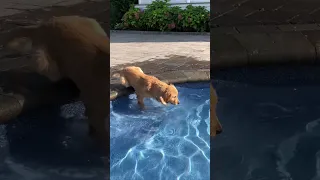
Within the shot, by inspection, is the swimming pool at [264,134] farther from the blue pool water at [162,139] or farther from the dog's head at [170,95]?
the dog's head at [170,95]

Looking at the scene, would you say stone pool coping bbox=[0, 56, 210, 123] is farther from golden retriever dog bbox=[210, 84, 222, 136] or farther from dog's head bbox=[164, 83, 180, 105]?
dog's head bbox=[164, 83, 180, 105]

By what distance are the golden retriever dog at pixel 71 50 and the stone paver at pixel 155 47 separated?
575cm

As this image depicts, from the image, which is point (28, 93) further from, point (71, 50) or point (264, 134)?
point (264, 134)

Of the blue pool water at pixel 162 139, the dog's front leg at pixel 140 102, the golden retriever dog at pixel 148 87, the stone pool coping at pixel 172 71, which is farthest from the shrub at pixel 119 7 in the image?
the dog's front leg at pixel 140 102

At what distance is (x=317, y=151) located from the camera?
2600 mm

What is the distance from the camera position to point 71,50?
62.4 inches

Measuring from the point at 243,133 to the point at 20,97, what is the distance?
1454 mm

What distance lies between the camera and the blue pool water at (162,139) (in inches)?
141

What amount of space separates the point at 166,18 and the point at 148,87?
8.61 meters

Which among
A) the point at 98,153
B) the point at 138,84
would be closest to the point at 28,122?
the point at 98,153

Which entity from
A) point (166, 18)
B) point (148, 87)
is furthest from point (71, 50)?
point (166, 18)

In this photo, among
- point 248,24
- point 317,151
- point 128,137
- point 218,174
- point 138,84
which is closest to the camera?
point 218,174

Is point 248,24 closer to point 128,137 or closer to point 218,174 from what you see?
point 218,174

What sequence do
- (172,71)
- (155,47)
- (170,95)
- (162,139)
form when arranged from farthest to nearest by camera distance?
(155,47), (172,71), (170,95), (162,139)
